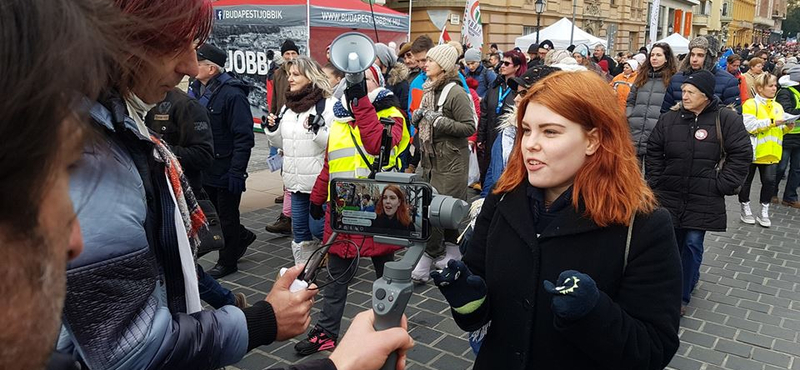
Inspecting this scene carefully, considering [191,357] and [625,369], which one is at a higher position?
[191,357]

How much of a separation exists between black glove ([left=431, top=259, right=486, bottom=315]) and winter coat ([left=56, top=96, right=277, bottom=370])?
2.11 ft

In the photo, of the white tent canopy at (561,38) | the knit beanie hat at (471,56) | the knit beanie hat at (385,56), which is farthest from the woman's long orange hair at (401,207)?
the white tent canopy at (561,38)

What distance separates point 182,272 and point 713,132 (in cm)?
437

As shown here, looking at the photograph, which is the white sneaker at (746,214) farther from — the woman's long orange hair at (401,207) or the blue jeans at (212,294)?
the woman's long orange hair at (401,207)

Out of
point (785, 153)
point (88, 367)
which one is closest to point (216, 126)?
point (88, 367)

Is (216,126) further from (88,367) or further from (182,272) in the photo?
(88,367)

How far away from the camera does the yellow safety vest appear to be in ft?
25.6

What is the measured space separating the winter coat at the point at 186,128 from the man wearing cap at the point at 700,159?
3446mm

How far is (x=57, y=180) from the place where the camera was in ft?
2.17

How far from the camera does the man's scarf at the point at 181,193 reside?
1629 millimetres

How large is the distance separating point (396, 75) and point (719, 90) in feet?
13.2

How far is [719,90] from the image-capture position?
23.3 feet

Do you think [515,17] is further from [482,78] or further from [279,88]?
[279,88]

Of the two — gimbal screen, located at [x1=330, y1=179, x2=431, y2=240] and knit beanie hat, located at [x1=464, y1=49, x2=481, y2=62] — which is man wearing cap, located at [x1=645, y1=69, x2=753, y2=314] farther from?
knit beanie hat, located at [x1=464, y1=49, x2=481, y2=62]
